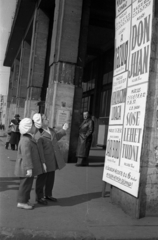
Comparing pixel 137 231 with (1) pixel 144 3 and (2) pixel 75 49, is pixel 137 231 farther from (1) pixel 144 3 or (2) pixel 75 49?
(2) pixel 75 49

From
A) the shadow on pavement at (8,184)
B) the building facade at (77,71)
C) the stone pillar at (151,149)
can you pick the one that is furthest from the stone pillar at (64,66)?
the stone pillar at (151,149)

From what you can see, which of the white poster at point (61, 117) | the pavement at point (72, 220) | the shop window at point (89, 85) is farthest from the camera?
the shop window at point (89, 85)

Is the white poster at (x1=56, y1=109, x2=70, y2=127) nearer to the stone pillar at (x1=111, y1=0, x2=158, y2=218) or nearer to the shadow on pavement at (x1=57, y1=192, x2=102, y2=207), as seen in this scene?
the shadow on pavement at (x1=57, y1=192, x2=102, y2=207)

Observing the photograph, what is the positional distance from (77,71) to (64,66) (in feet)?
1.99

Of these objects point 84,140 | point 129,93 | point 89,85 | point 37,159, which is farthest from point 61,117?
point 89,85

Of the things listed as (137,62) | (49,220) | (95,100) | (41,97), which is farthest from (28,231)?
(95,100)

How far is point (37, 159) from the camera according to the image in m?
4.80

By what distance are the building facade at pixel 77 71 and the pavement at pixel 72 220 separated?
1.22 ft

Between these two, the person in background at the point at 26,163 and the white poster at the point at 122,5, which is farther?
the white poster at the point at 122,5

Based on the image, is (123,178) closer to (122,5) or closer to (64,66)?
(122,5)

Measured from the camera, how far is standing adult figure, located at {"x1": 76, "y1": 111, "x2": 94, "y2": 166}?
9.88 meters

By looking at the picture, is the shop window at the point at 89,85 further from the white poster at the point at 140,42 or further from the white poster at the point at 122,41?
the white poster at the point at 140,42

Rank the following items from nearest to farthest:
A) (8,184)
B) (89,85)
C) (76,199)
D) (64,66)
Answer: (76,199) < (8,184) < (64,66) < (89,85)

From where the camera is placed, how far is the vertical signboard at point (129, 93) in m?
4.74
